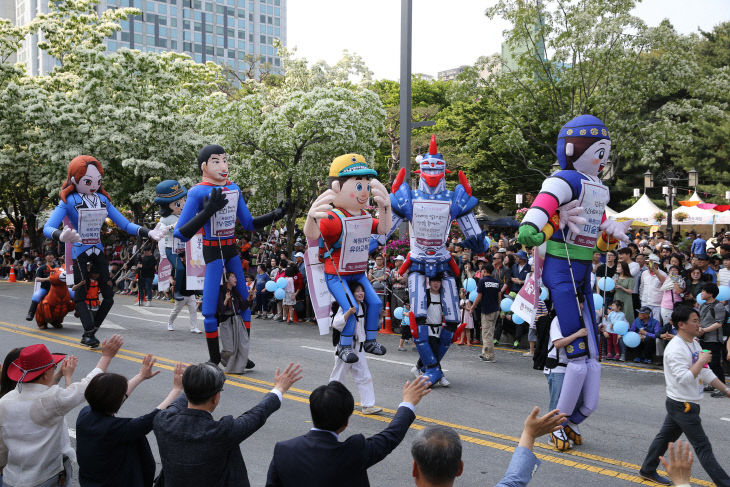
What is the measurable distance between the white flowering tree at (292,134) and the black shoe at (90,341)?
330 inches

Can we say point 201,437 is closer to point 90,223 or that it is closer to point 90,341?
point 90,223

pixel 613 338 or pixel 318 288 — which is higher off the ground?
pixel 318 288

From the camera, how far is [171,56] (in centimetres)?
2609

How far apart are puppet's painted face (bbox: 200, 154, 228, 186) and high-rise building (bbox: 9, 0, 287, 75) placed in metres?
80.3

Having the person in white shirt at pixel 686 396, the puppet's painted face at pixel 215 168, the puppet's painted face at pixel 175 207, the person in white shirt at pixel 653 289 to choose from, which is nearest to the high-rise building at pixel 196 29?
the puppet's painted face at pixel 175 207

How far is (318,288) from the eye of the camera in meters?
7.86

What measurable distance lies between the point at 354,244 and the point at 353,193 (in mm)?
565

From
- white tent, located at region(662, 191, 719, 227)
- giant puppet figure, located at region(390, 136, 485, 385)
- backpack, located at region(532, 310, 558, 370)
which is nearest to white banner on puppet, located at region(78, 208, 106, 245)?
giant puppet figure, located at region(390, 136, 485, 385)

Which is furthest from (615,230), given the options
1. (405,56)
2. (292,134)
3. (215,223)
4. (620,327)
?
(292,134)

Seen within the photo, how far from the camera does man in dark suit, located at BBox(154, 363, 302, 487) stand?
358cm

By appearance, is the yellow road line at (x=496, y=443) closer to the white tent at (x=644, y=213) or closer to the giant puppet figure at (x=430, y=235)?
the giant puppet figure at (x=430, y=235)

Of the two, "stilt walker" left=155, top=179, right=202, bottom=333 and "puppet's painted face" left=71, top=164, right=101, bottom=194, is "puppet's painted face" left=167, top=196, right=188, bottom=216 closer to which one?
"stilt walker" left=155, top=179, right=202, bottom=333

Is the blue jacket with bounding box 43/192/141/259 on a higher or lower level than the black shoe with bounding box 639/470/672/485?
higher

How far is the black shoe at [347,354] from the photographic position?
726cm
